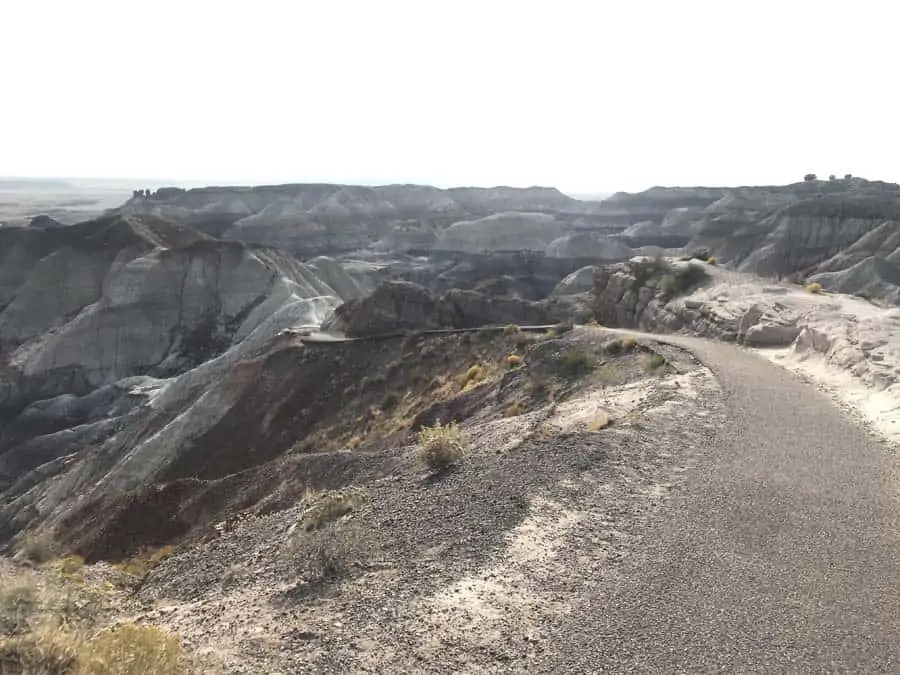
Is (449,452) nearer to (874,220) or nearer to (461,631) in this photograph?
A: (461,631)

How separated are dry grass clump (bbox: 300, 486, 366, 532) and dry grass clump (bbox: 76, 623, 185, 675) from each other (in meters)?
3.85

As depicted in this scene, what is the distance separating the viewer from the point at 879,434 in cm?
1155

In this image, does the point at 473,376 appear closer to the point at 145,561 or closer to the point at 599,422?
the point at 145,561

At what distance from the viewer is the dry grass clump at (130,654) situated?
5566 mm

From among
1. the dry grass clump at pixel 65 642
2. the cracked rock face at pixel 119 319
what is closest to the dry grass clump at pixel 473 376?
the cracked rock face at pixel 119 319

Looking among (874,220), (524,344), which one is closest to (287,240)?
(874,220)

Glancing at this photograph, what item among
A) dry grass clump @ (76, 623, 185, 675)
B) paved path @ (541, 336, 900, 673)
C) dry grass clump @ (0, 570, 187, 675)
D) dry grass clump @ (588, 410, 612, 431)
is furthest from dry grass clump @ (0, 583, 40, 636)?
dry grass clump @ (588, 410, 612, 431)

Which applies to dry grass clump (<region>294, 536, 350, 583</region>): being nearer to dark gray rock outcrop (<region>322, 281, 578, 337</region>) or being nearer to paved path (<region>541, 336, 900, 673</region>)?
paved path (<region>541, 336, 900, 673</region>)

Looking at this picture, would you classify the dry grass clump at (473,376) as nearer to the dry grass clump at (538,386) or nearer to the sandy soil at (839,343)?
the dry grass clump at (538,386)

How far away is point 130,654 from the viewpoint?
19.6ft

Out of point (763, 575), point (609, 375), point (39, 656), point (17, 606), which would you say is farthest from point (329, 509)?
point (609, 375)

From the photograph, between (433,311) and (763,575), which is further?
(433,311)

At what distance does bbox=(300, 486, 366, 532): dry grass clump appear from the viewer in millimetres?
10469

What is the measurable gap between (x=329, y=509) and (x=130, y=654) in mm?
4768
